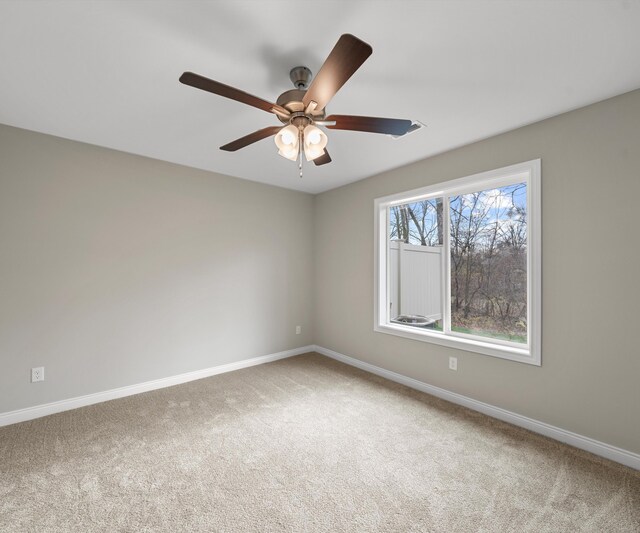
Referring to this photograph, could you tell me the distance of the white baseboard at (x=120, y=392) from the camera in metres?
2.59

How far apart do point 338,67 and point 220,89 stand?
56 cm

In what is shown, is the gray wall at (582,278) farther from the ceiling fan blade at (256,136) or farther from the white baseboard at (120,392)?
the white baseboard at (120,392)

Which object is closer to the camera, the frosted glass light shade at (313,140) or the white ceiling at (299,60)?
the white ceiling at (299,60)

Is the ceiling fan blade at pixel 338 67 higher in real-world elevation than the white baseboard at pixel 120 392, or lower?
higher

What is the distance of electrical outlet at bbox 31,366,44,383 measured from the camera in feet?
8.70

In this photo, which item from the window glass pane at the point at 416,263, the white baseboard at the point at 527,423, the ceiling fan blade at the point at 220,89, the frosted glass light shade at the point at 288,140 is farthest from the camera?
the window glass pane at the point at 416,263

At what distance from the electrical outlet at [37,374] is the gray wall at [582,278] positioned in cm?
365

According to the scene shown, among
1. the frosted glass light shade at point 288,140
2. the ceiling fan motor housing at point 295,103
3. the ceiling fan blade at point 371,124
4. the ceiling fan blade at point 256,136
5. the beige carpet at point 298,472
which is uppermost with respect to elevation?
the ceiling fan motor housing at point 295,103

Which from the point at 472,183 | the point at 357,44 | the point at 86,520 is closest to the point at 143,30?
the point at 357,44

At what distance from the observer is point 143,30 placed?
155cm

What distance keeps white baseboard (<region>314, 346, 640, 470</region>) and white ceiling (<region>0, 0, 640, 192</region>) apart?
236cm

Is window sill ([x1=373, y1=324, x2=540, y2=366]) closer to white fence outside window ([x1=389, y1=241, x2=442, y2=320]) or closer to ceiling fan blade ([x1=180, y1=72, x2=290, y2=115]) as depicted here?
white fence outside window ([x1=389, y1=241, x2=442, y2=320])

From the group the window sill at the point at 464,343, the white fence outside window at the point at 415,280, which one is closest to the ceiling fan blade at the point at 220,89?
the white fence outside window at the point at 415,280

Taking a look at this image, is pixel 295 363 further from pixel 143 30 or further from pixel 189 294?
pixel 143 30
